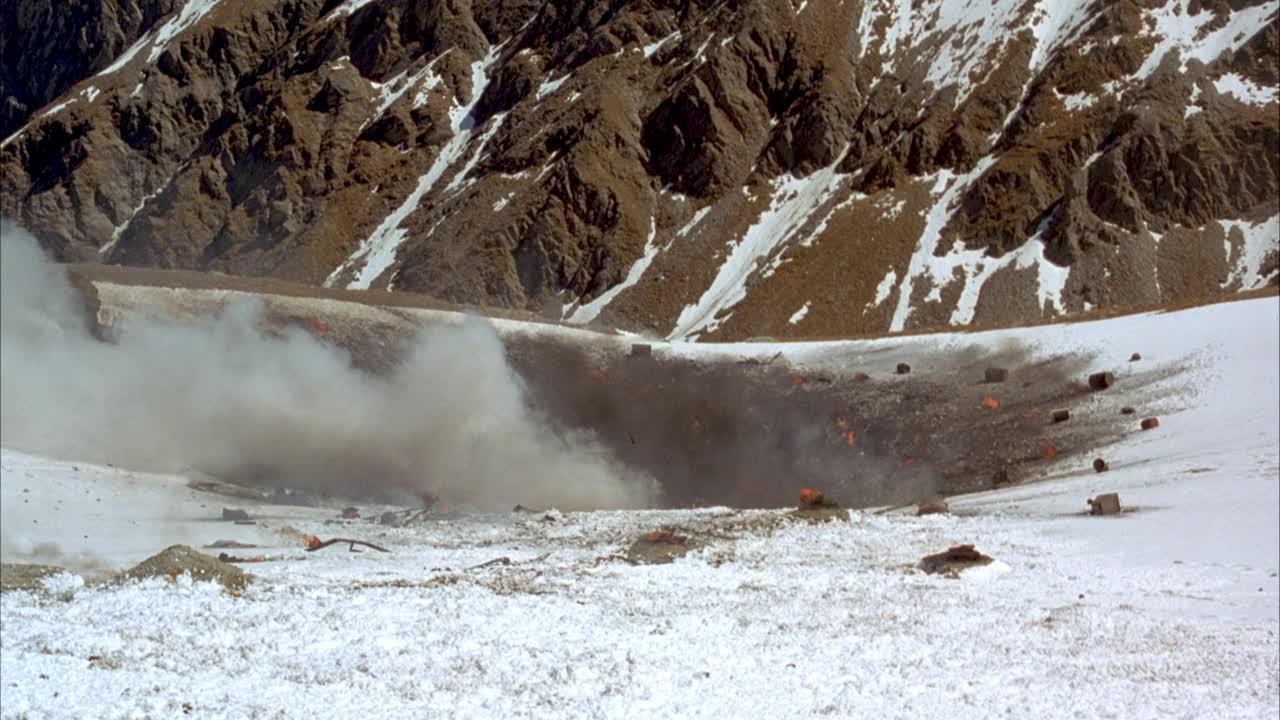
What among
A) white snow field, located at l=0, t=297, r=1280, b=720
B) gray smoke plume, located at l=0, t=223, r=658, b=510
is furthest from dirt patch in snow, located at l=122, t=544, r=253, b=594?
gray smoke plume, located at l=0, t=223, r=658, b=510

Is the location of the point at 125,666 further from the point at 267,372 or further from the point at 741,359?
the point at 741,359

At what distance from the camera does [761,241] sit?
103562 mm

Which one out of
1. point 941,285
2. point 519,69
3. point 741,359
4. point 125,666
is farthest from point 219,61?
point 125,666

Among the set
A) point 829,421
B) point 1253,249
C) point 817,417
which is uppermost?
point 1253,249

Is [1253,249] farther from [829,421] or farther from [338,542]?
[338,542]

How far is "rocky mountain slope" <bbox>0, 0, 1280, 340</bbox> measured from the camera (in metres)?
93.2

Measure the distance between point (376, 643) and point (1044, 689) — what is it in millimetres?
7128

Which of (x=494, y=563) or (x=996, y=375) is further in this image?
(x=996, y=375)

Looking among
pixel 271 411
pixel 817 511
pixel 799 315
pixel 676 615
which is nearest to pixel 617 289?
pixel 799 315

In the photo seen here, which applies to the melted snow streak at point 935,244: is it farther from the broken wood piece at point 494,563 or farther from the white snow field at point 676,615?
the broken wood piece at point 494,563

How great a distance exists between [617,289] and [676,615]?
3472 inches

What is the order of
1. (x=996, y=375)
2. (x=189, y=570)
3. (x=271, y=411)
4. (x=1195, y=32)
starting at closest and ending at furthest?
1. (x=189, y=570)
2. (x=271, y=411)
3. (x=996, y=375)
4. (x=1195, y=32)

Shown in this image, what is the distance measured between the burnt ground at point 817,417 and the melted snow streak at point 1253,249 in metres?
59.0

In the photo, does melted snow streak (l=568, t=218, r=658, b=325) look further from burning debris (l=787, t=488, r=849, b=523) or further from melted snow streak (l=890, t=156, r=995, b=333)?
burning debris (l=787, t=488, r=849, b=523)
